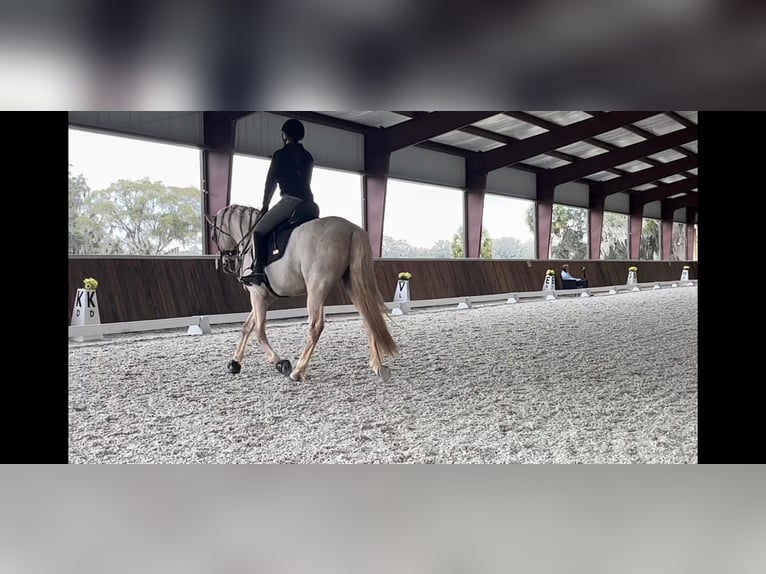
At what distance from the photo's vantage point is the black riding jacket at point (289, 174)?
4.81 m

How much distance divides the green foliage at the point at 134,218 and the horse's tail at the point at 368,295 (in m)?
4.03

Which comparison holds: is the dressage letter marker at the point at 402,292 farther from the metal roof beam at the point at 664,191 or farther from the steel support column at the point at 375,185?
the metal roof beam at the point at 664,191

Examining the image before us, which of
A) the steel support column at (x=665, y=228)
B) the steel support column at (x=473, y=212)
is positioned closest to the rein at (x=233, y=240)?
the steel support column at (x=473, y=212)

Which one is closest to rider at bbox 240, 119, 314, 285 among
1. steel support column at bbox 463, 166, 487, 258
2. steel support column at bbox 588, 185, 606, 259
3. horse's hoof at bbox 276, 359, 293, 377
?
horse's hoof at bbox 276, 359, 293, 377

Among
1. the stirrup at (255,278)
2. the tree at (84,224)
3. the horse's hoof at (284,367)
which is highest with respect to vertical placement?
the tree at (84,224)

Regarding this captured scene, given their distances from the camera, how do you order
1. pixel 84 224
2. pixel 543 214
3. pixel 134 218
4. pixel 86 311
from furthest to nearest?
pixel 543 214 < pixel 134 218 < pixel 84 224 < pixel 86 311

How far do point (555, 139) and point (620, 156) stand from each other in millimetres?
3509

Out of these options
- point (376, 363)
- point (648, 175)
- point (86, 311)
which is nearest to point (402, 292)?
point (86, 311)

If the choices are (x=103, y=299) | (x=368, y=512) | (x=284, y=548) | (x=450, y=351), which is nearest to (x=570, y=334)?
(x=450, y=351)

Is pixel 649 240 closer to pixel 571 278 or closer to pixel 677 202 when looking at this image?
pixel 677 202

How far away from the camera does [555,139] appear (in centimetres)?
1262
